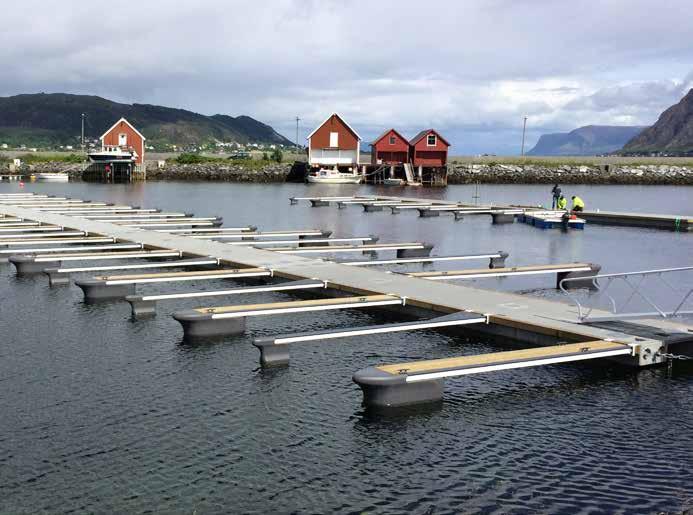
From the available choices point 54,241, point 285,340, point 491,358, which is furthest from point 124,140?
point 491,358

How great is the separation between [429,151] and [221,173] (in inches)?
Result: 1039

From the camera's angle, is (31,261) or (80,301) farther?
(31,261)

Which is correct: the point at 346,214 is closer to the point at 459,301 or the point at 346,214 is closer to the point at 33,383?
the point at 459,301

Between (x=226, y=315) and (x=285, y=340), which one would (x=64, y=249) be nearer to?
(x=226, y=315)

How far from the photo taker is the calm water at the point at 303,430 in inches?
405

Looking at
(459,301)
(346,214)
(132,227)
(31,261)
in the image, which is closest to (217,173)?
(346,214)

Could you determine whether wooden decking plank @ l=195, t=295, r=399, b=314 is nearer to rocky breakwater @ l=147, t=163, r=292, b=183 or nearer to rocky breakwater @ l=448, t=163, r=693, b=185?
rocky breakwater @ l=147, t=163, r=292, b=183

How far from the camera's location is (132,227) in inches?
1336

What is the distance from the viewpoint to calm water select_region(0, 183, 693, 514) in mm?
10281

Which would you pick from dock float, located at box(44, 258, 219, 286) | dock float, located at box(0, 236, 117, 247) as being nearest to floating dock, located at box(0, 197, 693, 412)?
dock float, located at box(44, 258, 219, 286)

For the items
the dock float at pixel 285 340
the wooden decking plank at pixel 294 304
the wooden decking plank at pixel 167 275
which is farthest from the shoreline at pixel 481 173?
the dock float at pixel 285 340

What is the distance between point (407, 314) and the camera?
19.2 meters

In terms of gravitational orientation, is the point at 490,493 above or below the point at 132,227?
below

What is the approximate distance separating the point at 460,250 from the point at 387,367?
20.5m
